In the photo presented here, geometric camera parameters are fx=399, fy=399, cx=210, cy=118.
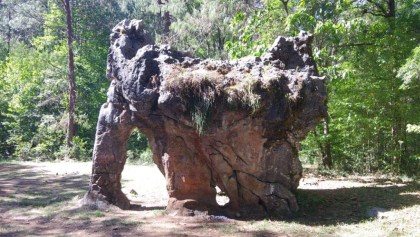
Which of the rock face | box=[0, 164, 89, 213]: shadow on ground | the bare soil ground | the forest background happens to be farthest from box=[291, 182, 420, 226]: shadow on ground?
box=[0, 164, 89, 213]: shadow on ground

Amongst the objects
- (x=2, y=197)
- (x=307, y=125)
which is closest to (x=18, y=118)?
(x=2, y=197)

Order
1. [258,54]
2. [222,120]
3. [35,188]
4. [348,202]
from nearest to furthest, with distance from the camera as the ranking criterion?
[222,120] → [348,202] → [258,54] → [35,188]

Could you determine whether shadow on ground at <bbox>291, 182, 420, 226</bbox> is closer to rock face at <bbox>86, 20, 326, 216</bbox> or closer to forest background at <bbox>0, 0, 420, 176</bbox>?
rock face at <bbox>86, 20, 326, 216</bbox>

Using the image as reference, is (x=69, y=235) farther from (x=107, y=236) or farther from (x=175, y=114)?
(x=175, y=114)

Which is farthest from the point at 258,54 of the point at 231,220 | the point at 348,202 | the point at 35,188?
the point at 35,188

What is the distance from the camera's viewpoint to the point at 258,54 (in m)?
11.4

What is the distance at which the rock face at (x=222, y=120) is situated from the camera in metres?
7.38

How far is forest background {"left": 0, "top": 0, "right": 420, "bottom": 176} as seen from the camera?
11656 millimetres

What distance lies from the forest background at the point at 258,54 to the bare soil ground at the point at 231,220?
1837 millimetres

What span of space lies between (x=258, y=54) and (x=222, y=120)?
15.0 ft

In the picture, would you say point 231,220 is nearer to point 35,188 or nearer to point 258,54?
point 258,54

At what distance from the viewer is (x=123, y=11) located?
27.5 meters

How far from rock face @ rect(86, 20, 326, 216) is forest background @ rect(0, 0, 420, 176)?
9.76 ft

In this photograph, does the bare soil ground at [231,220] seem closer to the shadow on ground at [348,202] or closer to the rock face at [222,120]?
the shadow on ground at [348,202]
